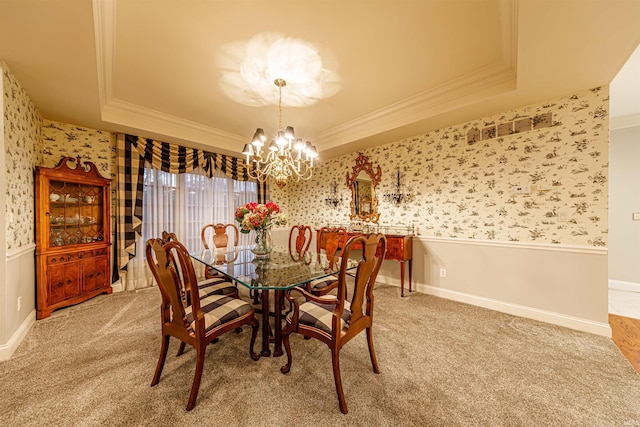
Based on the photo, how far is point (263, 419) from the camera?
1273 mm

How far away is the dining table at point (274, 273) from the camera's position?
1649 millimetres

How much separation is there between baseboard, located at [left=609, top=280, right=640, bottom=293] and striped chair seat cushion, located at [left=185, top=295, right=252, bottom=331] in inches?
208

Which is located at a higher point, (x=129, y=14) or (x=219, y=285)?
(x=129, y=14)

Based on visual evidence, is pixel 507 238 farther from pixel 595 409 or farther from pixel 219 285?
pixel 219 285

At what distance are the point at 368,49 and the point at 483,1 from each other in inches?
32.8

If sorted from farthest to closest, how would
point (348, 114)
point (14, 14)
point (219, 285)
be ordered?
1. point (348, 114)
2. point (219, 285)
3. point (14, 14)

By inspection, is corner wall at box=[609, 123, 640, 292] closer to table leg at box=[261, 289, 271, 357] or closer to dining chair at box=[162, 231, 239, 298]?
table leg at box=[261, 289, 271, 357]

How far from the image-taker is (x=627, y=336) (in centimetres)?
214

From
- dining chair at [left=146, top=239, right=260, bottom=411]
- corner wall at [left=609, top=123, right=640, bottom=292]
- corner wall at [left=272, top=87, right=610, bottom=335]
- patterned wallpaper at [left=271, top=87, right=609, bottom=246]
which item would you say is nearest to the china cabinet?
dining chair at [left=146, top=239, right=260, bottom=411]

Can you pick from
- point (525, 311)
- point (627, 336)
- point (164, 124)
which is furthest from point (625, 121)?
point (164, 124)

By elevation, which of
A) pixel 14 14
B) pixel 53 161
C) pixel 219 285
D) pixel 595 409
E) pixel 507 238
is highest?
pixel 14 14

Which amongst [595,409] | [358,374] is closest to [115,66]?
[358,374]

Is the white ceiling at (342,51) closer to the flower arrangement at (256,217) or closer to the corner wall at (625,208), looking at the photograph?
the corner wall at (625,208)

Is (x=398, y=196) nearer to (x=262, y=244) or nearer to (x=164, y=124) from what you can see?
(x=262, y=244)
